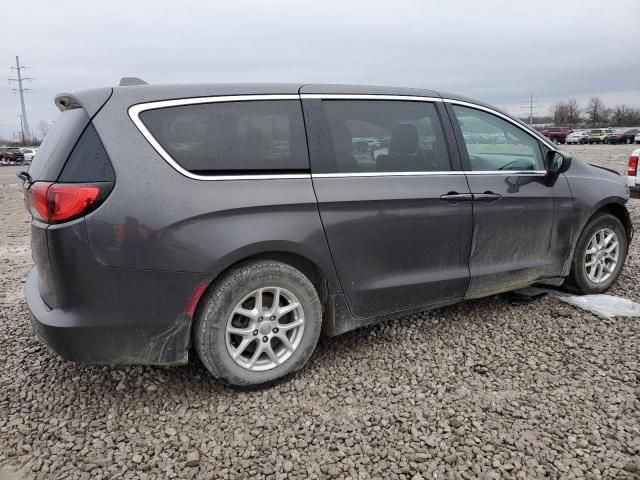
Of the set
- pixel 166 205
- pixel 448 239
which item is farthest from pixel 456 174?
pixel 166 205

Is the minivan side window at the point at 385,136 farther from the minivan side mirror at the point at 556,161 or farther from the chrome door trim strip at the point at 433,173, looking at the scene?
the minivan side mirror at the point at 556,161

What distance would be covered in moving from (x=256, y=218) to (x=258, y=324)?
23.9 inches

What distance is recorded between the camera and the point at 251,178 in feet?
9.11

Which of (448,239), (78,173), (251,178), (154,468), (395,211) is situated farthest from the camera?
(448,239)

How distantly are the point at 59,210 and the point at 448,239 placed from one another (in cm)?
235

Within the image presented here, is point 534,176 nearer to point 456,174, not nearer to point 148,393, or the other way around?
point 456,174

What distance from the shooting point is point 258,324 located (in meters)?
2.85

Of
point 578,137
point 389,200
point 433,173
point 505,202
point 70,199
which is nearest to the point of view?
point 70,199

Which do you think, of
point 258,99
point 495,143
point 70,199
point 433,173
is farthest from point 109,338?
point 495,143

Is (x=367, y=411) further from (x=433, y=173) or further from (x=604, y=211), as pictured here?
(x=604, y=211)

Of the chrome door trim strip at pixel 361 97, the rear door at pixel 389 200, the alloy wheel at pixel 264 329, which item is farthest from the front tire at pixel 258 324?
the chrome door trim strip at pixel 361 97

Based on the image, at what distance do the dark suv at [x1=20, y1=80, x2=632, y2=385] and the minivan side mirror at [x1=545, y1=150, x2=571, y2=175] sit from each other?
12.5 inches

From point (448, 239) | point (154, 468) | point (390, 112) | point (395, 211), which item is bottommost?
point (154, 468)

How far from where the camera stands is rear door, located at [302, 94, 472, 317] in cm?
302
